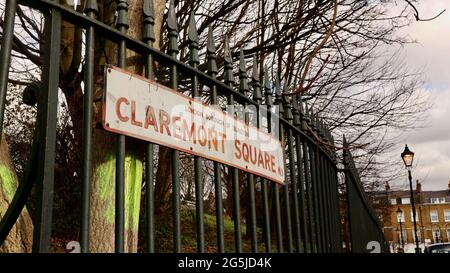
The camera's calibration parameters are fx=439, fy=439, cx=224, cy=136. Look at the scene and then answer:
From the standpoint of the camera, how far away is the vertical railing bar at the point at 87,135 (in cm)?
166

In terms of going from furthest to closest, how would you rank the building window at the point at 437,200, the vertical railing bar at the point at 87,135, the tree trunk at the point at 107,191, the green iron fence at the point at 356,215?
1. the building window at the point at 437,200
2. the green iron fence at the point at 356,215
3. the tree trunk at the point at 107,191
4. the vertical railing bar at the point at 87,135

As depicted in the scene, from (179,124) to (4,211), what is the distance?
Result: 148cm

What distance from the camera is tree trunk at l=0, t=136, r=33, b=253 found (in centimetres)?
280

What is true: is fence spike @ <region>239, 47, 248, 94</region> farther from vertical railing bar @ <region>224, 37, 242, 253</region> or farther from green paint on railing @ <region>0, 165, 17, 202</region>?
green paint on railing @ <region>0, 165, 17, 202</region>

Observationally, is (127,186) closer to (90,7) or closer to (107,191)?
(107,191)

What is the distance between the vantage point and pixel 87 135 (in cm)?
172

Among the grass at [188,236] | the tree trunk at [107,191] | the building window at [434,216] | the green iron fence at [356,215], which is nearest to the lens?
the tree trunk at [107,191]

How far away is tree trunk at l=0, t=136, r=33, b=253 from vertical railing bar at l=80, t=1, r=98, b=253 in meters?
1.38

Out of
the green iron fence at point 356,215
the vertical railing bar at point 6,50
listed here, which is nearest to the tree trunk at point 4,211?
the vertical railing bar at point 6,50

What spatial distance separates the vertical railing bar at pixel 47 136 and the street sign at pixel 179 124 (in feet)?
0.65

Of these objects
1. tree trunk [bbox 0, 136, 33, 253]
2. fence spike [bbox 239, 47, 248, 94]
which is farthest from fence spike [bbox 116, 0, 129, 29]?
tree trunk [bbox 0, 136, 33, 253]

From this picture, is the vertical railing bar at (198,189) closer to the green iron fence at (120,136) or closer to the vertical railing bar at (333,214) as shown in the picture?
the green iron fence at (120,136)

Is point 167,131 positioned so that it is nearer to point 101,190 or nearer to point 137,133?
point 137,133
